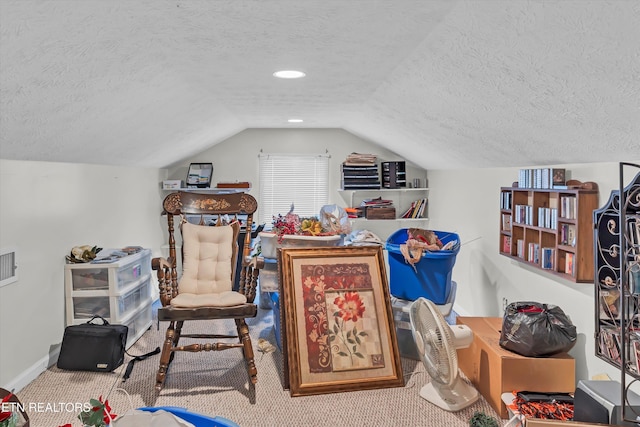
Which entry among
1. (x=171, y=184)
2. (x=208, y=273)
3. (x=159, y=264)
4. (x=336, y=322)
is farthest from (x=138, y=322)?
(x=171, y=184)

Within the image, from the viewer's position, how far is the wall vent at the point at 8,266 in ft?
9.65

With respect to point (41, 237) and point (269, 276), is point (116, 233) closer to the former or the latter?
point (41, 237)

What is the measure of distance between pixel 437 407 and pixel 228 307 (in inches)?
54.9

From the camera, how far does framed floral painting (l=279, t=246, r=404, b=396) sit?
3143mm

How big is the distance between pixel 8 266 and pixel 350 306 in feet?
7.07

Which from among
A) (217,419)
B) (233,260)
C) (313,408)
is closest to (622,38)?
(217,419)

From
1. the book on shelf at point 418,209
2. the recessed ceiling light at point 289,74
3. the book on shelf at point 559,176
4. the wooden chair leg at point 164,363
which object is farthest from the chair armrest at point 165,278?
the book on shelf at point 418,209

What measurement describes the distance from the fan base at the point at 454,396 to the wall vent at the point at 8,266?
2.64 m

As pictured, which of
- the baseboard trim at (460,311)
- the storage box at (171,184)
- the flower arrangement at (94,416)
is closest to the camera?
the flower arrangement at (94,416)

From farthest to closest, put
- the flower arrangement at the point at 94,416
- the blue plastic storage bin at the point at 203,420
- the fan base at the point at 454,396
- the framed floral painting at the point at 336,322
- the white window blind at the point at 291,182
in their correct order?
the white window blind at the point at 291,182 < the framed floral painting at the point at 336,322 < the fan base at the point at 454,396 < the blue plastic storage bin at the point at 203,420 < the flower arrangement at the point at 94,416

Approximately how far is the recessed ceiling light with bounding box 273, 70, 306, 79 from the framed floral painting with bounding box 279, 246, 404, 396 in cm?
117

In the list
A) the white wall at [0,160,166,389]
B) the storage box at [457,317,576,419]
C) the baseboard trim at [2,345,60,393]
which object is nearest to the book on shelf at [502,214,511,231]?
the storage box at [457,317,576,419]

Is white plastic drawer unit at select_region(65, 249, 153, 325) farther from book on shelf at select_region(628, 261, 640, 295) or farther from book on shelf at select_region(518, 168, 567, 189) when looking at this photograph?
book on shelf at select_region(628, 261, 640, 295)

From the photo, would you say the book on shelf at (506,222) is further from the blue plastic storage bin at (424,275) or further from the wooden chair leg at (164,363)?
the wooden chair leg at (164,363)
